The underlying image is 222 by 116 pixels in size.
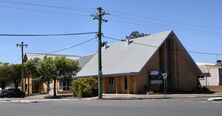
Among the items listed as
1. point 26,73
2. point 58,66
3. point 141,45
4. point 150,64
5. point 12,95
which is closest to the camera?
point 150,64

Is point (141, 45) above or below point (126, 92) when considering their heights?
above

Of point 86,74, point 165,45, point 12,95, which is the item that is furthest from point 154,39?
point 12,95

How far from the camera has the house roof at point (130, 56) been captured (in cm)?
5187

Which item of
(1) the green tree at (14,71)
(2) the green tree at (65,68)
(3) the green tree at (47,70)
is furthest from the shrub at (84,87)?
(1) the green tree at (14,71)

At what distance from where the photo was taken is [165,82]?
176 feet

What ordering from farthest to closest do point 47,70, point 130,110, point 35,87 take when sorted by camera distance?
point 35,87 < point 47,70 < point 130,110

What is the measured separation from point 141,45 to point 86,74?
9.72m

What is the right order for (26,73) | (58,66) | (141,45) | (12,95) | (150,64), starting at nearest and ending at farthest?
(150,64) → (141,45) → (58,66) → (12,95) → (26,73)

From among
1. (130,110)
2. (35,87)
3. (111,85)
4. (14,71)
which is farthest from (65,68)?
(130,110)

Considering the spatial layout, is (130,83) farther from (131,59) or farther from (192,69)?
(192,69)

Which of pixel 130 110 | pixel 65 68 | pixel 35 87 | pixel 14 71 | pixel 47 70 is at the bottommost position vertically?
pixel 130 110

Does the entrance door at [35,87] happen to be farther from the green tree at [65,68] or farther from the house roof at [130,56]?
the house roof at [130,56]

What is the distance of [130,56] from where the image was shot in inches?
2174

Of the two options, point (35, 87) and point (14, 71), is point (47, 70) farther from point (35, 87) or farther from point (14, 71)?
point (35, 87)
